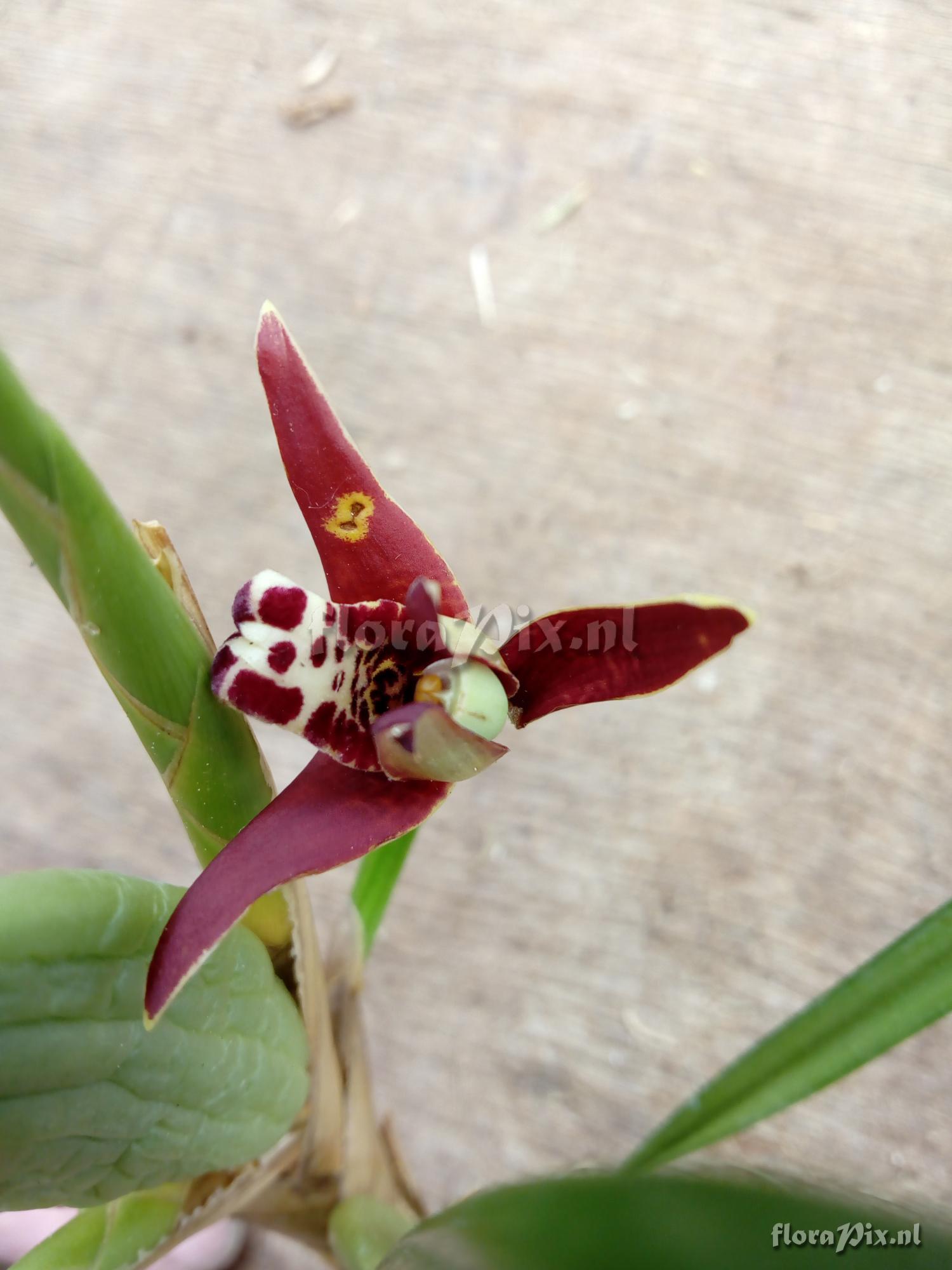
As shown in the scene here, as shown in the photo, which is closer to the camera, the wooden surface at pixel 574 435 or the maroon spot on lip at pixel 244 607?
the maroon spot on lip at pixel 244 607

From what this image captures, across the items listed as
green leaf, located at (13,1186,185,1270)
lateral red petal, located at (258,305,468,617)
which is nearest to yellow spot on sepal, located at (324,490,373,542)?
lateral red petal, located at (258,305,468,617)

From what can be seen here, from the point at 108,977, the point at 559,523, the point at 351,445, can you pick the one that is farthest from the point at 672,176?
the point at 108,977

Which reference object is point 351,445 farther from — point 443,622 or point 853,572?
point 853,572

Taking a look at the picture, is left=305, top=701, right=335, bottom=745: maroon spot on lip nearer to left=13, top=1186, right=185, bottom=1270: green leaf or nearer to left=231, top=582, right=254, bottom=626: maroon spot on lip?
left=231, top=582, right=254, bottom=626: maroon spot on lip

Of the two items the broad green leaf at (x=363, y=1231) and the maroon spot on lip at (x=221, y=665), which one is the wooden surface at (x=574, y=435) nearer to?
the broad green leaf at (x=363, y=1231)

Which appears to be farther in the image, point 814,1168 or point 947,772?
point 947,772

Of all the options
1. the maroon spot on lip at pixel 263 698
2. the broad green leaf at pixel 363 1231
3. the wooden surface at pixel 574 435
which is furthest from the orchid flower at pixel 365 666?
the wooden surface at pixel 574 435

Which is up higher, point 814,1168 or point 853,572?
point 853,572
